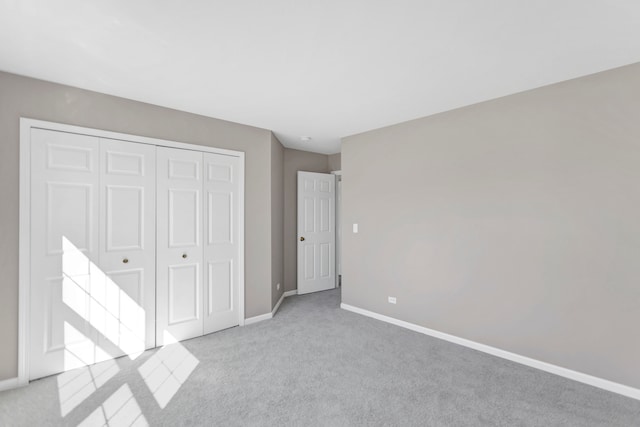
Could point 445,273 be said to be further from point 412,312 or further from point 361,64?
point 361,64

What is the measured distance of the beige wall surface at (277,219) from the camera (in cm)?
412

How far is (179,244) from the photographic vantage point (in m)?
3.24

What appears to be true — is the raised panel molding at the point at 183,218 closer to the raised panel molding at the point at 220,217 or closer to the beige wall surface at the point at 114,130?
the raised panel molding at the point at 220,217

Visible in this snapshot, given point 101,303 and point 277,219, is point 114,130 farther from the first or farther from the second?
point 277,219

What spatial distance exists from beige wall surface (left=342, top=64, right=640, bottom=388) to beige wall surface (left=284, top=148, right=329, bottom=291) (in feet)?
5.39

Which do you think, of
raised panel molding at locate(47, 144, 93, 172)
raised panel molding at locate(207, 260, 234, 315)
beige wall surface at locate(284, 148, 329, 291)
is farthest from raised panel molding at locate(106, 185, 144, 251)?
beige wall surface at locate(284, 148, 329, 291)

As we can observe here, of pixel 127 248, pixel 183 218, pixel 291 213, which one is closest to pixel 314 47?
pixel 183 218

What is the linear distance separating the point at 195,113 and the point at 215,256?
1.72 m

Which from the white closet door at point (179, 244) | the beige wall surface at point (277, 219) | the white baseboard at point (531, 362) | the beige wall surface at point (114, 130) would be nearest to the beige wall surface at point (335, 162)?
the beige wall surface at point (277, 219)

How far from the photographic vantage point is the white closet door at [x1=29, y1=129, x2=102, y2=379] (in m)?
2.46

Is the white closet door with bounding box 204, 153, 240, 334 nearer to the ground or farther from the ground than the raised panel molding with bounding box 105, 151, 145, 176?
nearer to the ground

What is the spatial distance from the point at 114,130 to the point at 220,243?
5.29 ft

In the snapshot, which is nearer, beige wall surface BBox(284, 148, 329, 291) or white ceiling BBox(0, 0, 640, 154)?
white ceiling BBox(0, 0, 640, 154)

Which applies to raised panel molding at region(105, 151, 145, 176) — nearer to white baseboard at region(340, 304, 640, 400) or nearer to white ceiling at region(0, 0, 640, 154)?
white ceiling at region(0, 0, 640, 154)
